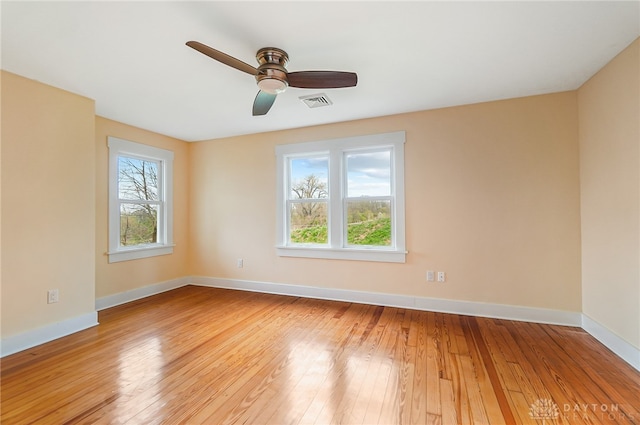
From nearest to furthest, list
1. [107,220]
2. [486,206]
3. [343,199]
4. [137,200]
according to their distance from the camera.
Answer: [486,206] → [107,220] → [343,199] → [137,200]

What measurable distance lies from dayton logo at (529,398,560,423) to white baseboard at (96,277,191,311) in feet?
14.5

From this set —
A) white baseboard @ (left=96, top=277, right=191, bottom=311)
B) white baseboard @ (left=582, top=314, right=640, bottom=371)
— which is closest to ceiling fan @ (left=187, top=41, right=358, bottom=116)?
white baseboard @ (left=582, top=314, right=640, bottom=371)

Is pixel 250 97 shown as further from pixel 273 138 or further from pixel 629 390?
pixel 629 390

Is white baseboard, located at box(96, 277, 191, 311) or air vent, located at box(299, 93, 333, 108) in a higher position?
air vent, located at box(299, 93, 333, 108)

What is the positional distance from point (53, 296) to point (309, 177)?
3163mm

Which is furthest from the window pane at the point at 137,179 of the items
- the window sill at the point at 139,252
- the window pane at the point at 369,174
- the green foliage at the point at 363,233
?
the window pane at the point at 369,174

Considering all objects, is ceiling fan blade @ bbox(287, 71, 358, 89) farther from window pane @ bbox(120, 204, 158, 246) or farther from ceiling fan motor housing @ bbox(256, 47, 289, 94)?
window pane @ bbox(120, 204, 158, 246)

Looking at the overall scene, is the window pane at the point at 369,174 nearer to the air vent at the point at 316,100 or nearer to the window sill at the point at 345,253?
the window sill at the point at 345,253

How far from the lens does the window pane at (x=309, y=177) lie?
13.1 feet

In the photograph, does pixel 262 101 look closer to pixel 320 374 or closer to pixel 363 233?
pixel 363 233

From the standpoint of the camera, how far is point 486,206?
312 centimetres

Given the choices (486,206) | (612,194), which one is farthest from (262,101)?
(612,194)

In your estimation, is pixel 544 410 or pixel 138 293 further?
pixel 138 293

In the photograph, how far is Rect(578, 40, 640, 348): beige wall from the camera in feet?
6.81
